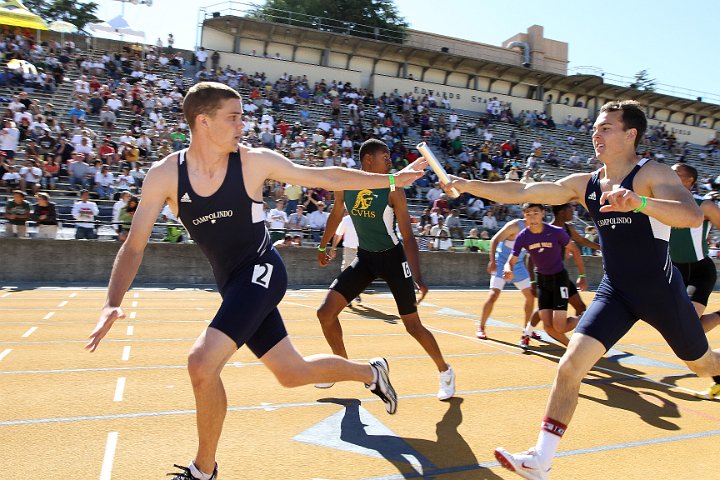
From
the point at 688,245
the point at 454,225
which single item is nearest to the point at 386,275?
the point at 688,245

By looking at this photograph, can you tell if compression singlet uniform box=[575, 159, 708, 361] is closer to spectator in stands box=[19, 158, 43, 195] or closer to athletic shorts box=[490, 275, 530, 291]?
athletic shorts box=[490, 275, 530, 291]

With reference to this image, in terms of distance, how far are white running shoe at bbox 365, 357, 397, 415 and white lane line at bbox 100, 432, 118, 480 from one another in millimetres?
1867

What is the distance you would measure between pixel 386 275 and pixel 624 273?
2.29 m

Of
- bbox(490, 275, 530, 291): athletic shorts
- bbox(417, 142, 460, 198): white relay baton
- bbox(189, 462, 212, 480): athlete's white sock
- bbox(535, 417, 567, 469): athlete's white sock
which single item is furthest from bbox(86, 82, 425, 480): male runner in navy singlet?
bbox(490, 275, 530, 291): athletic shorts

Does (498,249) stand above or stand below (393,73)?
below

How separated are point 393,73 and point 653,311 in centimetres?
3529

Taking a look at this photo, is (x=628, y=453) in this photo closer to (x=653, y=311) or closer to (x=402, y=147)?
(x=653, y=311)

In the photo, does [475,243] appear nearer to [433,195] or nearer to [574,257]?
[433,195]

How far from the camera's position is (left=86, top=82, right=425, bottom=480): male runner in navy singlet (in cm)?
339

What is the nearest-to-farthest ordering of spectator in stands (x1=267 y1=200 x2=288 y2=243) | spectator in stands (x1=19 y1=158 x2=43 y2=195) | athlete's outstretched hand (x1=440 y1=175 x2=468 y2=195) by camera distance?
athlete's outstretched hand (x1=440 y1=175 x2=468 y2=195) → spectator in stands (x1=19 y1=158 x2=43 y2=195) → spectator in stands (x1=267 y1=200 x2=288 y2=243)

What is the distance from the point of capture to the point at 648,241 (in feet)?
13.1

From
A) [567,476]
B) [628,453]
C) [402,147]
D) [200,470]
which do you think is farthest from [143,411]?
[402,147]

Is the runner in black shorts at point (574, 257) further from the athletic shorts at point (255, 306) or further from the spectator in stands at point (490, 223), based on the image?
the spectator in stands at point (490, 223)

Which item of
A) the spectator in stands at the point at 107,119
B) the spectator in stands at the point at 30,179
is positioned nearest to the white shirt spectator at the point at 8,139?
the spectator in stands at the point at 30,179
